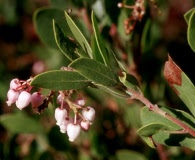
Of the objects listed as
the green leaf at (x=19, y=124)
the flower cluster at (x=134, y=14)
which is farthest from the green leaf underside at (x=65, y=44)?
the green leaf at (x=19, y=124)

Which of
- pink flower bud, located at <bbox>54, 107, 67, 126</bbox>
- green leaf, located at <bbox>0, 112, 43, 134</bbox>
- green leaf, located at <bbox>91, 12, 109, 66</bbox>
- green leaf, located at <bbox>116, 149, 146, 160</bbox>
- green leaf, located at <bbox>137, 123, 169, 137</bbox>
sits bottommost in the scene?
green leaf, located at <bbox>116, 149, 146, 160</bbox>

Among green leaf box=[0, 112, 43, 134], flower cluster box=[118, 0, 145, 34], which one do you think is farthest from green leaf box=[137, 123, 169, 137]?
green leaf box=[0, 112, 43, 134]

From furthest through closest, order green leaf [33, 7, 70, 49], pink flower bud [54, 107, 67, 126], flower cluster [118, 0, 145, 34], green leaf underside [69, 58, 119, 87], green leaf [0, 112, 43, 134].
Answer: green leaf [0, 112, 43, 134] < green leaf [33, 7, 70, 49] < flower cluster [118, 0, 145, 34] < pink flower bud [54, 107, 67, 126] < green leaf underside [69, 58, 119, 87]

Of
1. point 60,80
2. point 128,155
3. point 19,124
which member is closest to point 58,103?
point 60,80

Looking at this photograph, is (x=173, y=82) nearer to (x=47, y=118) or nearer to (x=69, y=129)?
(x=69, y=129)

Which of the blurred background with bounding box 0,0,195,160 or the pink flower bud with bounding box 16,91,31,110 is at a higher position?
the pink flower bud with bounding box 16,91,31,110

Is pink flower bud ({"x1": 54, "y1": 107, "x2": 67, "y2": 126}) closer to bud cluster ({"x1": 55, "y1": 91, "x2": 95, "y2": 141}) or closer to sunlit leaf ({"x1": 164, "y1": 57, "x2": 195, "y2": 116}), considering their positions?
bud cluster ({"x1": 55, "y1": 91, "x2": 95, "y2": 141})

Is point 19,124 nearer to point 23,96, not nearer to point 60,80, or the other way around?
point 23,96
